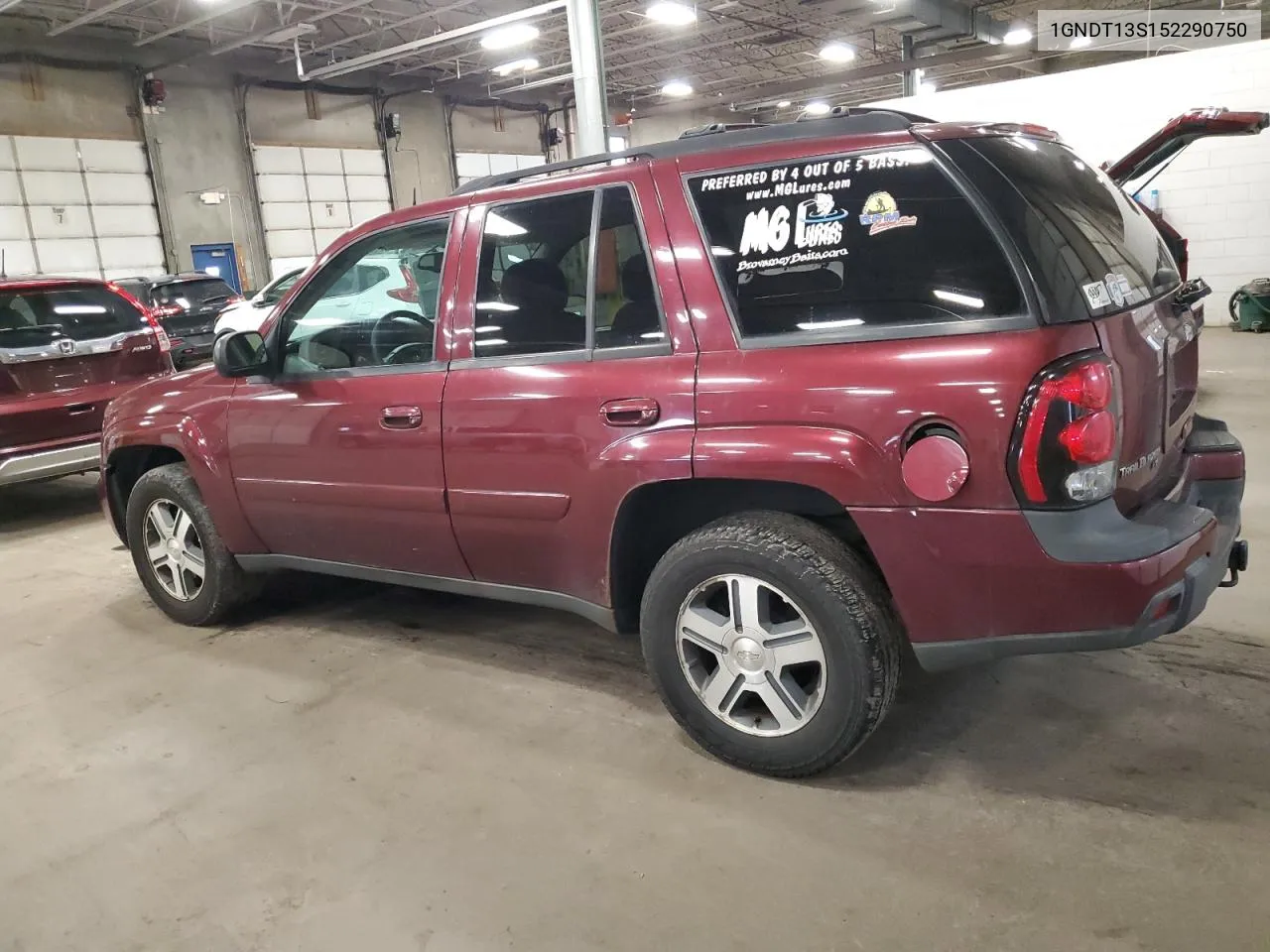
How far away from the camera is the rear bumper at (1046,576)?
2074 mm

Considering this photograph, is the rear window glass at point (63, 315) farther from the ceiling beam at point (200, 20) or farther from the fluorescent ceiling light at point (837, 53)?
A: the fluorescent ceiling light at point (837, 53)

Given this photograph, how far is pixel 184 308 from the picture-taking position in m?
12.4

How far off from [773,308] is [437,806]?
1.67 m

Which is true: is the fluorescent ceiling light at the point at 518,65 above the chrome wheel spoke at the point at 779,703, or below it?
above

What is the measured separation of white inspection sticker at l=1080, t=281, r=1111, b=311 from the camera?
2129 mm

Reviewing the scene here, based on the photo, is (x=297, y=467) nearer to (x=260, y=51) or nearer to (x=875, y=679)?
(x=875, y=679)

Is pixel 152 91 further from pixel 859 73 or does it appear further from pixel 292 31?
pixel 859 73

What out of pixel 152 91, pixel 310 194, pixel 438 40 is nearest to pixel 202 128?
pixel 152 91

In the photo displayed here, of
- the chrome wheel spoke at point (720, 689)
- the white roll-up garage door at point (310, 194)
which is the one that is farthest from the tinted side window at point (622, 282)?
the white roll-up garage door at point (310, 194)

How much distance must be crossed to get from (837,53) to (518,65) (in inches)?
299

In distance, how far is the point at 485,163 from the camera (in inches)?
884

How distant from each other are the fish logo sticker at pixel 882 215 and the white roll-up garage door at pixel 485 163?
19986 mm

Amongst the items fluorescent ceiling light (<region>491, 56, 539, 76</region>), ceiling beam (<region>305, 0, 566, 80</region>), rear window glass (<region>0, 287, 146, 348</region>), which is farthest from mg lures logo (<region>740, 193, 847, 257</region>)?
fluorescent ceiling light (<region>491, 56, 539, 76</region>)

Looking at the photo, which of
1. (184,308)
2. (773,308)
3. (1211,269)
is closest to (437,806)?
(773,308)
